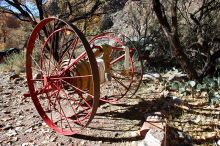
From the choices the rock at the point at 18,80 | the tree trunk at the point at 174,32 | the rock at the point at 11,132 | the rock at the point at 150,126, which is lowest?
the rock at the point at 11,132

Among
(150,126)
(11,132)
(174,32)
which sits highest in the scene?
(174,32)

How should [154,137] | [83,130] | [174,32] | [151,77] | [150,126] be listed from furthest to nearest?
1. [151,77]
2. [174,32]
3. [83,130]
4. [150,126]
5. [154,137]

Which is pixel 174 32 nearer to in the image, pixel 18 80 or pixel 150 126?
pixel 150 126

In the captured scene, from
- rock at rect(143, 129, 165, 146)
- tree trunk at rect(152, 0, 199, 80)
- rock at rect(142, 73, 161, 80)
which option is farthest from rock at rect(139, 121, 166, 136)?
rock at rect(142, 73, 161, 80)

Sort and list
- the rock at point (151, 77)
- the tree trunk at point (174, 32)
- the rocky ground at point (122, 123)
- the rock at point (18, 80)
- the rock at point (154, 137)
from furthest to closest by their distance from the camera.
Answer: the rock at point (18, 80) → the rock at point (151, 77) → the tree trunk at point (174, 32) → the rocky ground at point (122, 123) → the rock at point (154, 137)

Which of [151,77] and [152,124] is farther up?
[151,77]

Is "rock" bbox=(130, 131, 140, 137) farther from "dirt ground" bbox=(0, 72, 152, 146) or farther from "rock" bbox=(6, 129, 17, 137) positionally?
"rock" bbox=(6, 129, 17, 137)

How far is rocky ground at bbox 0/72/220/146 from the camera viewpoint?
4.00 meters

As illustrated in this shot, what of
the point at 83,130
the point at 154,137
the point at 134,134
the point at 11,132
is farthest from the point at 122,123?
Answer: the point at 11,132

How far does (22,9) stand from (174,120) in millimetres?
4701

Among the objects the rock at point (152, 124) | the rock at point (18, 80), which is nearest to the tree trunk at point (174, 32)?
the rock at point (152, 124)

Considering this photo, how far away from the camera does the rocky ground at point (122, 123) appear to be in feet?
13.1

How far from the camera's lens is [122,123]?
4.52 metres

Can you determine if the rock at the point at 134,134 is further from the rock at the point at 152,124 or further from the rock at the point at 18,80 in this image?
the rock at the point at 18,80
